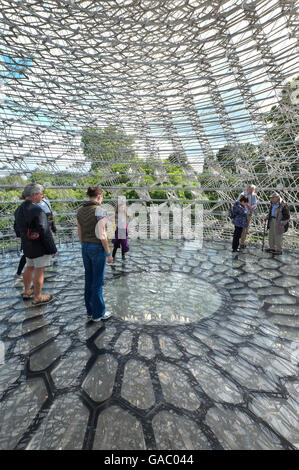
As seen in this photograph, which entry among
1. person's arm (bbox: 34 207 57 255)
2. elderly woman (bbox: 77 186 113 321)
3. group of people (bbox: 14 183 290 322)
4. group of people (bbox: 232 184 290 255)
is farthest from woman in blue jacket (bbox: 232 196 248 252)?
person's arm (bbox: 34 207 57 255)

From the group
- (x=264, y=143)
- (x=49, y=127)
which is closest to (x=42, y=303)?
(x=264, y=143)

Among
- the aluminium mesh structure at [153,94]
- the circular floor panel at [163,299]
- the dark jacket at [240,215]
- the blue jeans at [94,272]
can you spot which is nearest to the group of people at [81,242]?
the blue jeans at [94,272]

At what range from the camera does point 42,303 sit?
3.81m

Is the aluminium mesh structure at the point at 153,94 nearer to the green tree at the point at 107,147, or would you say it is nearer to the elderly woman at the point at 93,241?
the green tree at the point at 107,147

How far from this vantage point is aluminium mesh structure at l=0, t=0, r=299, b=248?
9.16 m

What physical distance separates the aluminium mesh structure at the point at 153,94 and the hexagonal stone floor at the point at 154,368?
5532 millimetres

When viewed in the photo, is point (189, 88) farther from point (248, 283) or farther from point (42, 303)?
point (42, 303)

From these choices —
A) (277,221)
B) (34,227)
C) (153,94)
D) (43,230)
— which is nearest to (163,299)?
(43,230)

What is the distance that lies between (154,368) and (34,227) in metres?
2.46

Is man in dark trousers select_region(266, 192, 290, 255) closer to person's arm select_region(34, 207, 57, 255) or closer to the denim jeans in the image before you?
the denim jeans

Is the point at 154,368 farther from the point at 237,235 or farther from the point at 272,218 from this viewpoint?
the point at 272,218

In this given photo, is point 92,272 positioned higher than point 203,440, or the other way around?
point 92,272

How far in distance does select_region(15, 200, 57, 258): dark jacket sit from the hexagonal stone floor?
90 centimetres
